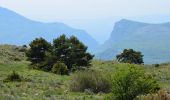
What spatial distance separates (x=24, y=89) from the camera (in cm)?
2453

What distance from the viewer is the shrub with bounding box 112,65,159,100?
67.5 ft

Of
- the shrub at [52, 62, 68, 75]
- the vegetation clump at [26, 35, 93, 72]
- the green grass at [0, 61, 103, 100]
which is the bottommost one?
the green grass at [0, 61, 103, 100]

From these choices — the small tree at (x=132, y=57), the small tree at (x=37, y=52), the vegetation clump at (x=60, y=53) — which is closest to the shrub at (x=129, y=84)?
the vegetation clump at (x=60, y=53)

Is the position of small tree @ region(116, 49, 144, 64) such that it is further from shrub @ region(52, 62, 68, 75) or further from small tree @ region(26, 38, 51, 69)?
shrub @ region(52, 62, 68, 75)

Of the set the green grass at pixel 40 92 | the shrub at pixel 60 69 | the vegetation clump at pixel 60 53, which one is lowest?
the green grass at pixel 40 92

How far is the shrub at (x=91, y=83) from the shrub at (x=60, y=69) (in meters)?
12.1

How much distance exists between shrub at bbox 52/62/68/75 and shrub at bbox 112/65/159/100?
18627 mm

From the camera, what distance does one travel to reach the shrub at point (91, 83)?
1049 inches

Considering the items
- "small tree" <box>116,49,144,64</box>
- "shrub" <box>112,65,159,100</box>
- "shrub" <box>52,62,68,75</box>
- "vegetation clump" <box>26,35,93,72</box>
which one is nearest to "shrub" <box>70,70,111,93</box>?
"shrub" <box>112,65,159,100</box>

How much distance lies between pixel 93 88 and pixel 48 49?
19881 millimetres

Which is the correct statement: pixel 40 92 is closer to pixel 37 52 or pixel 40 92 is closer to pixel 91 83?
pixel 91 83

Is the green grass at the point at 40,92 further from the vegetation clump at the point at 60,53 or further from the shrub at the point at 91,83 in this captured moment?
the vegetation clump at the point at 60,53

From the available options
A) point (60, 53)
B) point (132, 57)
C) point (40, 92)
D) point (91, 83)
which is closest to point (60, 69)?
point (60, 53)

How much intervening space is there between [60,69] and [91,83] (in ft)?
42.3
